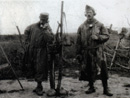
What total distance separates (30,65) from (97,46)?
2020 millimetres

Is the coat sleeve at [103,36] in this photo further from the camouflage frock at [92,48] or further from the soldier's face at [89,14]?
the soldier's face at [89,14]

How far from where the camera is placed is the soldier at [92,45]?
6232 millimetres

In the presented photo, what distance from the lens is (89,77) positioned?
657cm

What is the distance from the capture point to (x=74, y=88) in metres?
7.41

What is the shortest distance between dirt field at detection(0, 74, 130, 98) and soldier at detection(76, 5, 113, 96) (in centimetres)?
49

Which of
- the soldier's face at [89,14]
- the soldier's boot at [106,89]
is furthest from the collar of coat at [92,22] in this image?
the soldier's boot at [106,89]

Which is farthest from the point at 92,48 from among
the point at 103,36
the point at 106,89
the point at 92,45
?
the point at 106,89

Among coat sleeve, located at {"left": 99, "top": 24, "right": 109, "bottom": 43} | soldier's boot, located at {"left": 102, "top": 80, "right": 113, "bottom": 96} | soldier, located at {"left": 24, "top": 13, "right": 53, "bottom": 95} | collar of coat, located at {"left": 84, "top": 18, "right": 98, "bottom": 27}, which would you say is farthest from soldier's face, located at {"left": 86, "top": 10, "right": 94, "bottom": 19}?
soldier's boot, located at {"left": 102, "top": 80, "right": 113, "bottom": 96}

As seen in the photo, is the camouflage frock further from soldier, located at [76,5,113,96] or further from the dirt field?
the dirt field

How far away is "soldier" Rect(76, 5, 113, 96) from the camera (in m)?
6.23

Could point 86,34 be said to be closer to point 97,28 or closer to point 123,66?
point 97,28

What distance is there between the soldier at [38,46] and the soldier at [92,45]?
0.91 metres

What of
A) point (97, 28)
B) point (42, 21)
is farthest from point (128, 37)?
point (42, 21)

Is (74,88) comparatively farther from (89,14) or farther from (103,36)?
(89,14)
